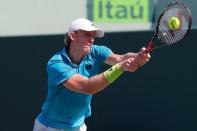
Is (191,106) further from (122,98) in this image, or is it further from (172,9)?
(172,9)

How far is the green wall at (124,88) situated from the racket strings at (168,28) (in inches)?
59.7

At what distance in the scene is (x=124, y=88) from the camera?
20.1 feet

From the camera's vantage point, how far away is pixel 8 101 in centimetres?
600

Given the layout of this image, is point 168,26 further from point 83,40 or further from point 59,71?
point 59,71

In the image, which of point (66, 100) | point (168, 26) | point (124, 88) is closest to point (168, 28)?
point (168, 26)

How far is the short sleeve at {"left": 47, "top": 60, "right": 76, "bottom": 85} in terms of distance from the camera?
14.5 ft

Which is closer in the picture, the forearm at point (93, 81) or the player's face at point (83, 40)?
the forearm at point (93, 81)

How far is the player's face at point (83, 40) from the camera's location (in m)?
4.54

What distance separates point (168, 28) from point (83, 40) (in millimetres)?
602

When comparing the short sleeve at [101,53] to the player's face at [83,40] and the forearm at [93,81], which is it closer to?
the player's face at [83,40]

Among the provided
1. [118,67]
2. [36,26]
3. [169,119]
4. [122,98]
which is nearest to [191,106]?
[169,119]

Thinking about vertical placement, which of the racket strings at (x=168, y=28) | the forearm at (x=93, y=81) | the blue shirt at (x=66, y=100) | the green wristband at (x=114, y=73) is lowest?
the blue shirt at (x=66, y=100)

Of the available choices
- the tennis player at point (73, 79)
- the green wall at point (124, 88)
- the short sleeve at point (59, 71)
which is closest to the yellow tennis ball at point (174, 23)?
the tennis player at point (73, 79)

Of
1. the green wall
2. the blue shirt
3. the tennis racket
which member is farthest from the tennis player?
the green wall
